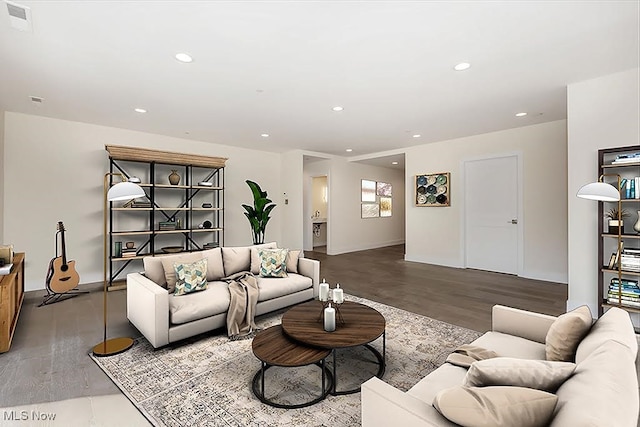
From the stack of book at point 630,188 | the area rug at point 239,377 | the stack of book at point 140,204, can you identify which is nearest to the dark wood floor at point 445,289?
the area rug at point 239,377

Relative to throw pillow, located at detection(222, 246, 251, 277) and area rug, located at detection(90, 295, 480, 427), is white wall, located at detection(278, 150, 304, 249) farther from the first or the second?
area rug, located at detection(90, 295, 480, 427)

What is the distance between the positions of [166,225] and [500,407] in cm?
580

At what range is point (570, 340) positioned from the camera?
150 cm

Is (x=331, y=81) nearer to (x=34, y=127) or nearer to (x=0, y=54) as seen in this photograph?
(x=0, y=54)

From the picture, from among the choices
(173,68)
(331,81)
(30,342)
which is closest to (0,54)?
(173,68)

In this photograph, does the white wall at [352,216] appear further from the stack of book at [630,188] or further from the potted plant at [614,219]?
the stack of book at [630,188]

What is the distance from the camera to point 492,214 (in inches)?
232

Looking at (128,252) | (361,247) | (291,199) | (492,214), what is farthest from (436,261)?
(128,252)

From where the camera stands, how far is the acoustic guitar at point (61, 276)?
402 centimetres

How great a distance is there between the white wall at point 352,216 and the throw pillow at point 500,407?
23.1 ft

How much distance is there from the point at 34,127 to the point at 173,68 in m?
3.35

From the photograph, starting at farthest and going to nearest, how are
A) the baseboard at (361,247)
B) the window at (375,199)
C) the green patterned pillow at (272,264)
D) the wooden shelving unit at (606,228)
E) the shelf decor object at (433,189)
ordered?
the window at (375,199), the baseboard at (361,247), the shelf decor object at (433,189), the green patterned pillow at (272,264), the wooden shelving unit at (606,228)

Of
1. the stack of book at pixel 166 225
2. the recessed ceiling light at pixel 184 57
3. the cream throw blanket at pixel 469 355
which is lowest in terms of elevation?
the cream throw blanket at pixel 469 355

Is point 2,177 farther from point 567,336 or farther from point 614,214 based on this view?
point 614,214
